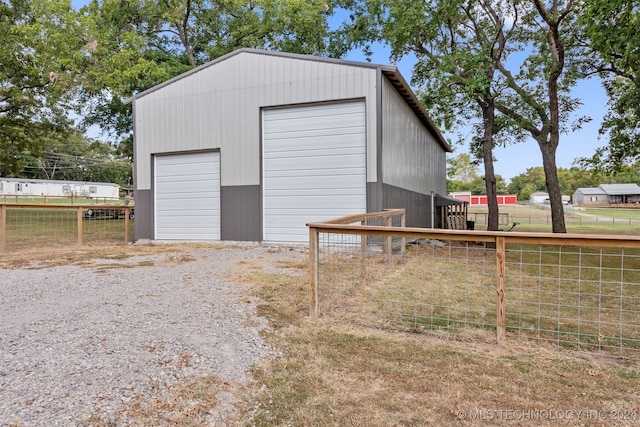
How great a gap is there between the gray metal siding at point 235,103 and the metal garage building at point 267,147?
2 cm

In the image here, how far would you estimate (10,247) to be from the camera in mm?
8938

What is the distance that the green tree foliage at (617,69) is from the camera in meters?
5.98

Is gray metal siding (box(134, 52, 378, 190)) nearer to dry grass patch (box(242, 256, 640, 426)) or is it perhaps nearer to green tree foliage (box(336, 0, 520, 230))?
green tree foliage (box(336, 0, 520, 230))

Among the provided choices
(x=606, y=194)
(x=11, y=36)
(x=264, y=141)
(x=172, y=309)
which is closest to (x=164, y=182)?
(x=264, y=141)

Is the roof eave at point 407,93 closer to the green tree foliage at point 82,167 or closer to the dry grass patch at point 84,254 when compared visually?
the dry grass patch at point 84,254

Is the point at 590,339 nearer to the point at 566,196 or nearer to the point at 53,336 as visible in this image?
the point at 53,336

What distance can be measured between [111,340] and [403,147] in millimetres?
8644

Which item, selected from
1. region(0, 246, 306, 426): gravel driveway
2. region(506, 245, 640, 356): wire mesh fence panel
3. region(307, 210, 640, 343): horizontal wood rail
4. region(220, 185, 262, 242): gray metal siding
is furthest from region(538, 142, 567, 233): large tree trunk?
region(0, 246, 306, 426): gravel driveway

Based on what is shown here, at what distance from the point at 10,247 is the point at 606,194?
8055 cm

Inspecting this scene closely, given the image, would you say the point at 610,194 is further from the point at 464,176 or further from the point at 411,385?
the point at 411,385

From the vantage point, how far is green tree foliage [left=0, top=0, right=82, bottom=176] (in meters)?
15.6

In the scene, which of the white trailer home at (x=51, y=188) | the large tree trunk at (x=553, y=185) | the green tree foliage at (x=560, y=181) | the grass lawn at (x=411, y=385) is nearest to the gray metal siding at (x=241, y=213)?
the grass lawn at (x=411, y=385)

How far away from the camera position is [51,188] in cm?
4700

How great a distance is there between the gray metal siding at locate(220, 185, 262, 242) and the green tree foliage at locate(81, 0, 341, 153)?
8.86 metres
